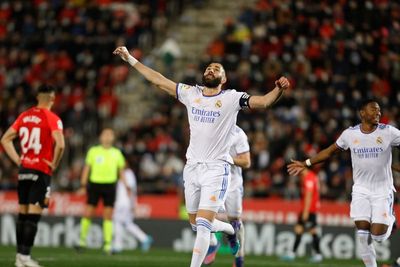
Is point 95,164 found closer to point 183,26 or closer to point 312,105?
point 312,105

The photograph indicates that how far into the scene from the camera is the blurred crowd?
983 inches

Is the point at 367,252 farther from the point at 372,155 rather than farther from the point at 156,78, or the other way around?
the point at 156,78

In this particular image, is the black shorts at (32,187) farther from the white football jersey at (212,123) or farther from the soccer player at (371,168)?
the soccer player at (371,168)

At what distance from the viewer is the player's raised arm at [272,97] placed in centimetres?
1180

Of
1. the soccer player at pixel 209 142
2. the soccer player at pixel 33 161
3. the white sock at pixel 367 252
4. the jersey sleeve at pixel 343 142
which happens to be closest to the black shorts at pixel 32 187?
the soccer player at pixel 33 161

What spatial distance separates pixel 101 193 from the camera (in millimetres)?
20500

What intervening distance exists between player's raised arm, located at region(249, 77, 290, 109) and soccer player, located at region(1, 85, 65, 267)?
140 inches

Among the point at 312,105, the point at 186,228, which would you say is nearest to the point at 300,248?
the point at 186,228

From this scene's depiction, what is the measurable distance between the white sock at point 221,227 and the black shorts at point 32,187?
9.55ft

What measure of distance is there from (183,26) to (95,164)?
522 inches

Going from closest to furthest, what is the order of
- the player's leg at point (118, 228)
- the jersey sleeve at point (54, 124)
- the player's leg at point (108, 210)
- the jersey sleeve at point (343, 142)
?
1. the jersey sleeve at point (343, 142)
2. the jersey sleeve at point (54, 124)
3. the player's leg at point (108, 210)
4. the player's leg at point (118, 228)

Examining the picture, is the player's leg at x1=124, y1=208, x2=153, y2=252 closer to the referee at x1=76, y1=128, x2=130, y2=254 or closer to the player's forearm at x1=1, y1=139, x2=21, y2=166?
the referee at x1=76, y1=128, x2=130, y2=254

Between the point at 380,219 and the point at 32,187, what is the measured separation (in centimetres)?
509

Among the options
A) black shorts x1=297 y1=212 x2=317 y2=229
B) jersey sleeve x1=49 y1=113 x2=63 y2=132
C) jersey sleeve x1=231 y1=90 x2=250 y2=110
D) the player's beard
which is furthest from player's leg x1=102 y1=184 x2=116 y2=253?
jersey sleeve x1=231 y1=90 x2=250 y2=110
